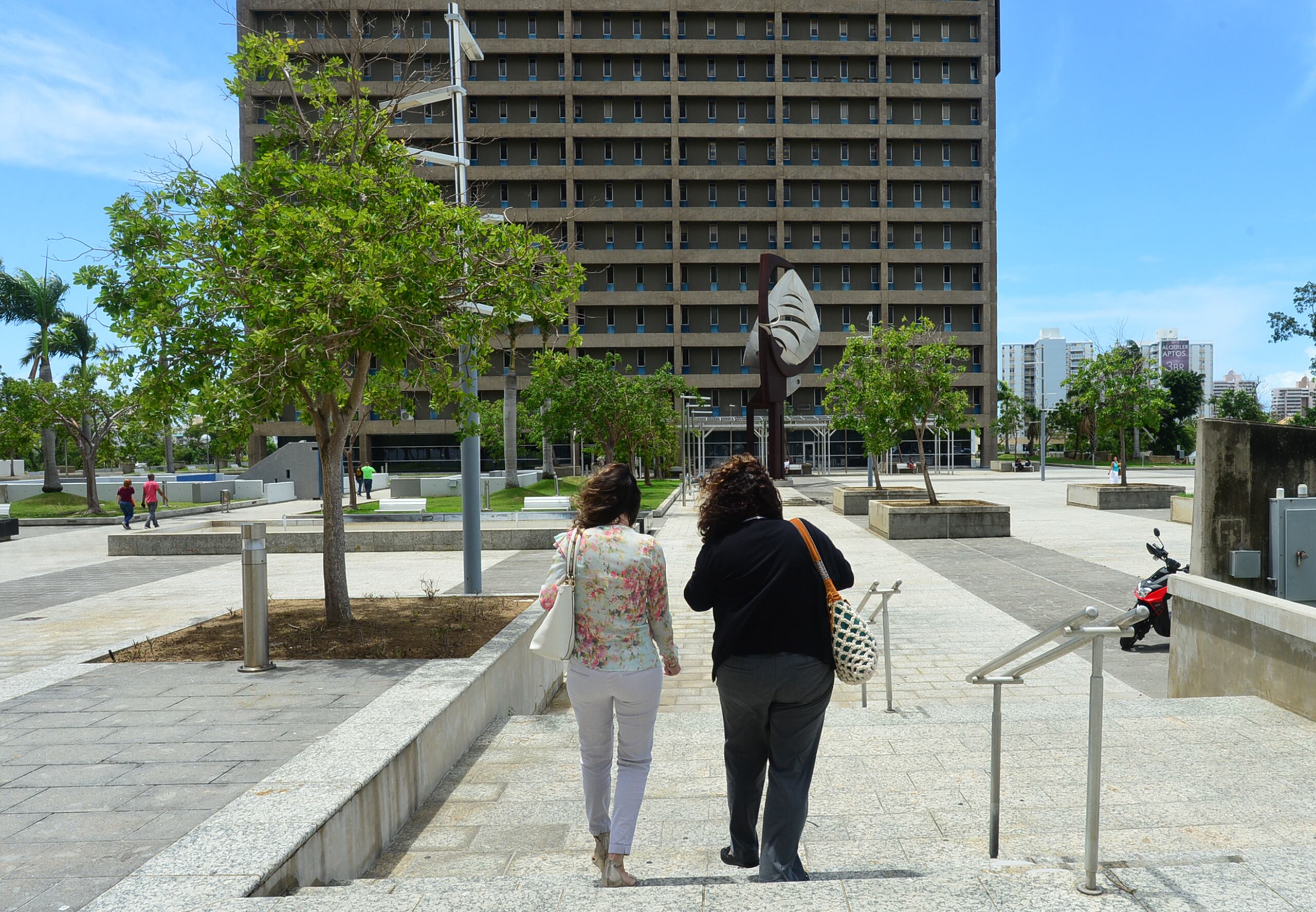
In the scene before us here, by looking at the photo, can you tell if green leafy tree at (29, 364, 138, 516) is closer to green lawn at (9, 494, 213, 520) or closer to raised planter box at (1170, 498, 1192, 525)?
green lawn at (9, 494, 213, 520)

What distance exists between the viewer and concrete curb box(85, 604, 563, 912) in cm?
288

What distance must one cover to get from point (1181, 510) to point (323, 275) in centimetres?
1969

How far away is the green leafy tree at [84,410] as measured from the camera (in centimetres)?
2811

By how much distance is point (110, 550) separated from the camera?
58.1 feet

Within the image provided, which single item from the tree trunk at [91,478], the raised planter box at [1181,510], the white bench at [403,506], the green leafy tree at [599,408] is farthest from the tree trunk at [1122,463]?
the tree trunk at [91,478]

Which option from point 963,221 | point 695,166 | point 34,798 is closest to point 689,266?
point 695,166

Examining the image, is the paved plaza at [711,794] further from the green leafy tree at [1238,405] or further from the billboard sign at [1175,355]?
the billboard sign at [1175,355]

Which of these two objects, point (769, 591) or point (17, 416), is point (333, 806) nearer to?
point (769, 591)

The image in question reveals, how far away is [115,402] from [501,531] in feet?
61.3

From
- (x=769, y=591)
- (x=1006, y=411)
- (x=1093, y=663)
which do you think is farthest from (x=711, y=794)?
(x=1006, y=411)

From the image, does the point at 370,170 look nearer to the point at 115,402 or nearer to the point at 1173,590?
the point at 1173,590

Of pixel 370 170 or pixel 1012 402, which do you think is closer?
pixel 370 170

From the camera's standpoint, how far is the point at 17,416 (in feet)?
96.7

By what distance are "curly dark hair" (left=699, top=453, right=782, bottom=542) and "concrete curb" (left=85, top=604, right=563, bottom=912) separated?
6.01ft
